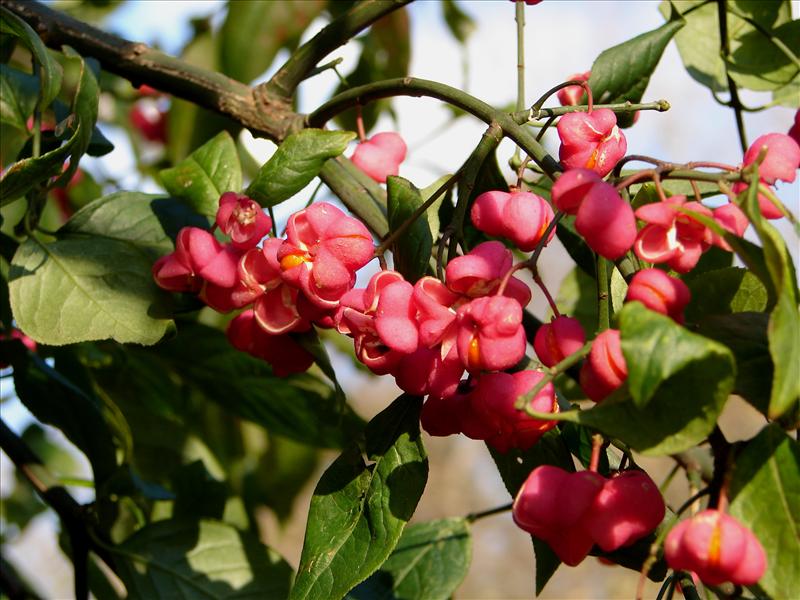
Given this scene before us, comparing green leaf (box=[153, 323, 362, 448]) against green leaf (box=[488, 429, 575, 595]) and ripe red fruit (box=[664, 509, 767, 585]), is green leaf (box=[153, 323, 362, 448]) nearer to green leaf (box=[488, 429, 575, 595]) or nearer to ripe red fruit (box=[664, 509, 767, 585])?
green leaf (box=[488, 429, 575, 595])

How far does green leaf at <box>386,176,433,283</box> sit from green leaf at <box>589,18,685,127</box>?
0.82ft

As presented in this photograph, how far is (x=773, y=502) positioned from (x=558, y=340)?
13cm

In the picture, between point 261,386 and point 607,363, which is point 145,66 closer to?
point 261,386

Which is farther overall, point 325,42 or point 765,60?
point 765,60

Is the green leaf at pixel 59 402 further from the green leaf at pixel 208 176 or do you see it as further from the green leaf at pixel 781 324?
the green leaf at pixel 781 324

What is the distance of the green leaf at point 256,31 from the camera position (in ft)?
4.04

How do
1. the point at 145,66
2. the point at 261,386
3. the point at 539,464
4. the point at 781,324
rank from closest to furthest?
the point at 781,324
the point at 539,464
the point at 145,66
the point at 261,386

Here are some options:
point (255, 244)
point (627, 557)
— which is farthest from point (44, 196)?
point (627, 557)

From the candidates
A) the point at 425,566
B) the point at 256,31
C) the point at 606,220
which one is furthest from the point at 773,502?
the point at 256,31

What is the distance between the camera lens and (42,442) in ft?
5.65

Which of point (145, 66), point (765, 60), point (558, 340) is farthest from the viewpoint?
point (765, 60)

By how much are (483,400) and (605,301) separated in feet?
0.28

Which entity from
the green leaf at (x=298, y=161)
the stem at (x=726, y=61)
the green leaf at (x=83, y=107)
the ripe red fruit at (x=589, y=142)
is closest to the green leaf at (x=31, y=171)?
the green leaf at (x=83, y=107)

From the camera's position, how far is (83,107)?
30.2 inches
